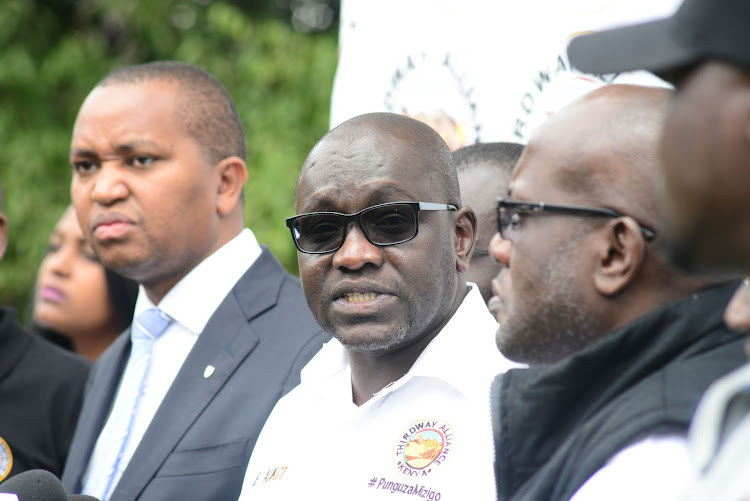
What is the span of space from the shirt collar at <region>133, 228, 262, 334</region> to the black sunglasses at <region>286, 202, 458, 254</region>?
38.1 inches

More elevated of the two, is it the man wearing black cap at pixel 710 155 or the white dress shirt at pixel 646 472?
the man wearing black cap at pixel 710 155

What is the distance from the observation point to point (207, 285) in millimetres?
3736

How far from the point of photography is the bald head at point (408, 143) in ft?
9.40

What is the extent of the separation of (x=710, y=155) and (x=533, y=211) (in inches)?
29.7

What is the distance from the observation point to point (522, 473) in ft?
6.85

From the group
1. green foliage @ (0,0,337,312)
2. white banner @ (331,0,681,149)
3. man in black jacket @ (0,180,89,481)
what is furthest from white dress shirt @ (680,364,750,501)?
green foliage @ (0,0,337,312)

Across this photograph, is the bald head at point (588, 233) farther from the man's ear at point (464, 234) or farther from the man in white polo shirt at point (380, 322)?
the man's ear at point (464, 234)

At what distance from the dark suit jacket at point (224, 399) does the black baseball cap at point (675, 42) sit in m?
1.87

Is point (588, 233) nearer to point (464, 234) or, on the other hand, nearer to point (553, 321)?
point (553, 321)

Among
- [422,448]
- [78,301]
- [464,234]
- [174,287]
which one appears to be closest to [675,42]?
[422,448]

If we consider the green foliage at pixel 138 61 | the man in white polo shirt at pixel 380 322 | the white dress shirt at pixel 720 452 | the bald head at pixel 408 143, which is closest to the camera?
the white dress shirt at pixel 720 452

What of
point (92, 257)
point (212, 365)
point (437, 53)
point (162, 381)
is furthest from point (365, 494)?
point (92, 257)

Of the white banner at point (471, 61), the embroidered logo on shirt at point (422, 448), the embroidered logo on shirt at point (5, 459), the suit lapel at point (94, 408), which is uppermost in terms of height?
the white banner at point (471, 61)

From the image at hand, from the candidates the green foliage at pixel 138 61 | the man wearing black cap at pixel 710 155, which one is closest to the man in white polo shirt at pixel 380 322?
the man wearing black cap at pixel 710 155
